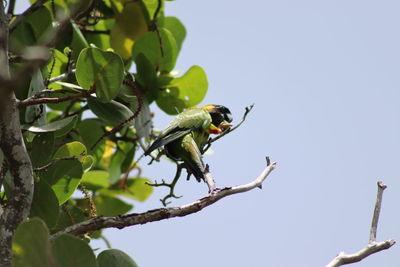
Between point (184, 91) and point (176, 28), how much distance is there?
0.33 m

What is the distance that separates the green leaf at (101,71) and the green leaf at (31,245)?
1.99ft

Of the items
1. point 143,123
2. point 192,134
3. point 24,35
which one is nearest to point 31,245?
point 143,123

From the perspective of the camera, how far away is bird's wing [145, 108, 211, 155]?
6.51 ft

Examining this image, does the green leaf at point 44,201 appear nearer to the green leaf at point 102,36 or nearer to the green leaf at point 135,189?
the green leaf at point 102,36

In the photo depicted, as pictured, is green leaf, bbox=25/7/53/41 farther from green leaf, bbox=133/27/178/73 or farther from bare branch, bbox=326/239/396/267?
bare branch, bbox=326/239/396/267

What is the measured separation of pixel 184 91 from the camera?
101 inches

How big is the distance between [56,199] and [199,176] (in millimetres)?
421

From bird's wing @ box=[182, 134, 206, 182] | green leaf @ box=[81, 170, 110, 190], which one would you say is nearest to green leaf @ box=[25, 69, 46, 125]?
bird's wing @ box=[182, 134, 206, 182]

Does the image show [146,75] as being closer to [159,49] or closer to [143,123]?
[159,49]

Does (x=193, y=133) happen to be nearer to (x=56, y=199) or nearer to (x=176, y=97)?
(x=176, y=97)

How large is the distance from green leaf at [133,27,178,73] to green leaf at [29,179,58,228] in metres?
0.91

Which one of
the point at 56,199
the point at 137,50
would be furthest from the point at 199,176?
the point at 137,50

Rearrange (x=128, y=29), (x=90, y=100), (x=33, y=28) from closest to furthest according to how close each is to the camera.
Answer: (x=90, y=100) → (x=33, y=28) → (x=128, y=29)

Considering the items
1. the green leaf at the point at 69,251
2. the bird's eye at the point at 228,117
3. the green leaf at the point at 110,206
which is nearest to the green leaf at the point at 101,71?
the green leaf at the point at 69,251
